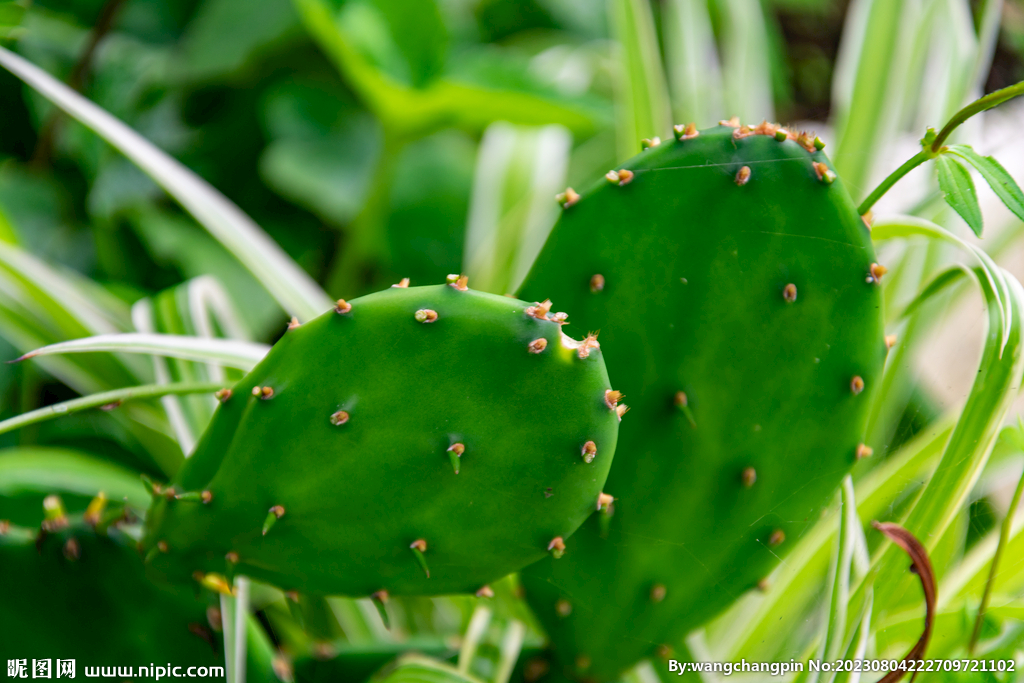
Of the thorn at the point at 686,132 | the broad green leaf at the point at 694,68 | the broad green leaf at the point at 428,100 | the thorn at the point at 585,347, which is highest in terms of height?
the broad green leaf at the point at 694,68

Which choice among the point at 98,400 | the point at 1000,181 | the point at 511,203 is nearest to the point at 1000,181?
the point at 1000,181

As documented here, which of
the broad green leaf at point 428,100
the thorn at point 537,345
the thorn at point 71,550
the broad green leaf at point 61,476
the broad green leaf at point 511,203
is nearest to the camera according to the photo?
the thorn at point 537,345

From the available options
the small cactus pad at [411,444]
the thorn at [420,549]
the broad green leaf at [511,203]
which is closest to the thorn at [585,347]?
the small cactus pad at [411,444]

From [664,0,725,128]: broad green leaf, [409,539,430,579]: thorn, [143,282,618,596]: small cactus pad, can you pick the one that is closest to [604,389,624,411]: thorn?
[143,282,618,596]: small cactus pad

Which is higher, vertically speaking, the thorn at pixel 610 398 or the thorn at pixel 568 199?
the thorn at pixel 568 199

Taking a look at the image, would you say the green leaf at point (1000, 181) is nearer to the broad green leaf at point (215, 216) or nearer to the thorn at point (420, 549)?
the thorn at point (420, 549)

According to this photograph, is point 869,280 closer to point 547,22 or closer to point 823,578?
point 823,578
